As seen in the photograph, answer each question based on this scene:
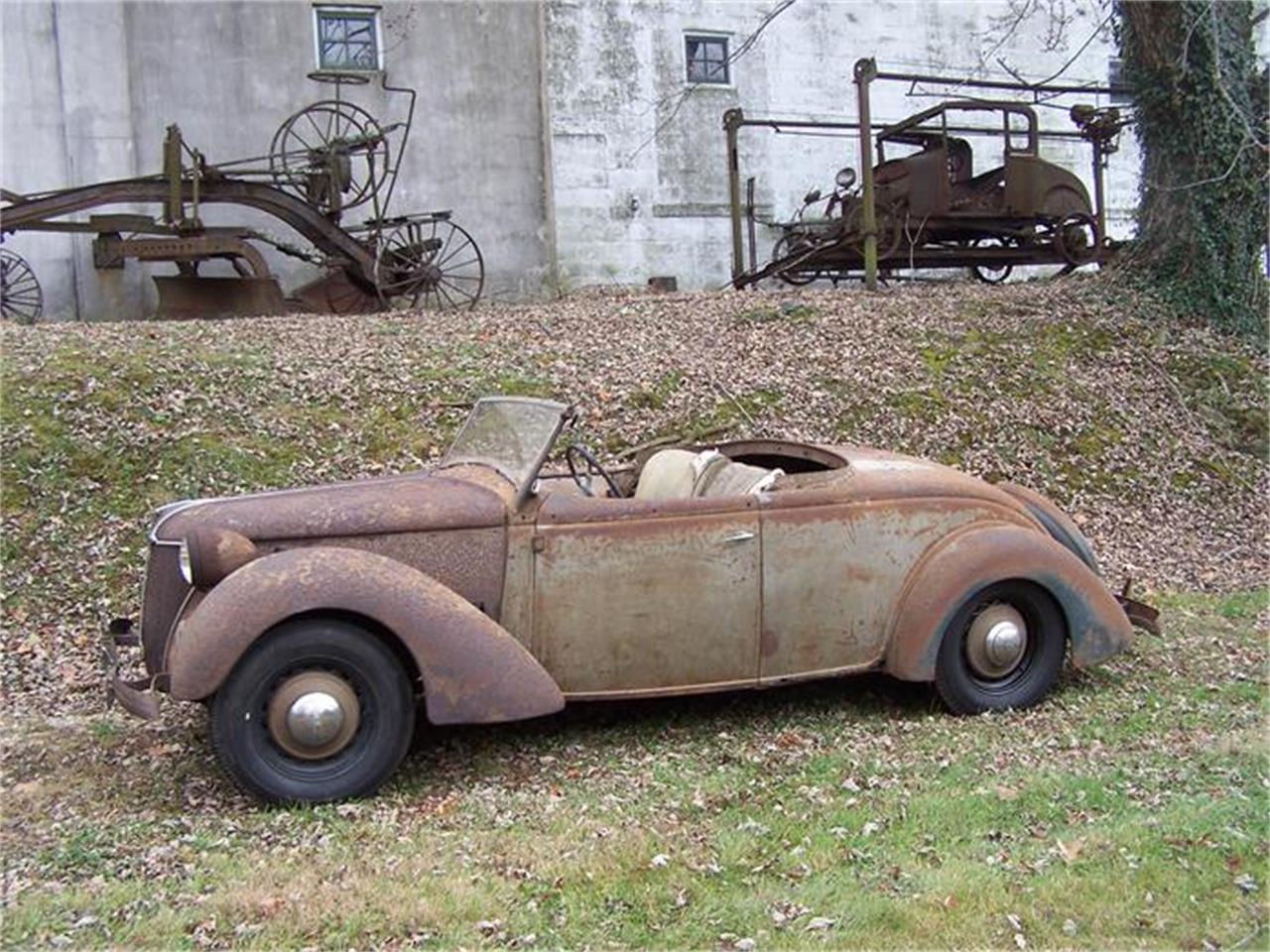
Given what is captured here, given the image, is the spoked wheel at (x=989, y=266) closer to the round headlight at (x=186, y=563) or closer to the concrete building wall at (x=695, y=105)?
the concrete building wall at (x=695, y=105)

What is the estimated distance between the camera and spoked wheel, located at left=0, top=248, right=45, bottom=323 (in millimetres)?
13453

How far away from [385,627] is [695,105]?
1384 centimetres

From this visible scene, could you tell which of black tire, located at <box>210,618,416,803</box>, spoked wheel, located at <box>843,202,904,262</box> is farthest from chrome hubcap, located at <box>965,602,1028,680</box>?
spoked wheel, located at <box>843,202,904,262</box>

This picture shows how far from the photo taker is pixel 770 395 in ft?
30.0

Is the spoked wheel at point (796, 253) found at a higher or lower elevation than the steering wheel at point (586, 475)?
higher

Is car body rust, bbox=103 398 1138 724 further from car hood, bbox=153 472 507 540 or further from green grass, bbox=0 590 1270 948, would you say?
green grass, bbox=0 590 1270 948

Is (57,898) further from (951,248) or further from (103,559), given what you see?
(951,248)

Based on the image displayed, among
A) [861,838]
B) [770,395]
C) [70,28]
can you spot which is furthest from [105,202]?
[861,838]

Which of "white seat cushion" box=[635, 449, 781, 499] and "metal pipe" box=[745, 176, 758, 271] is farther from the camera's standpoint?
"metal pipe" box=[745, 176, 758, 271]

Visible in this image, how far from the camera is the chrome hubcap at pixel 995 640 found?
199 inches

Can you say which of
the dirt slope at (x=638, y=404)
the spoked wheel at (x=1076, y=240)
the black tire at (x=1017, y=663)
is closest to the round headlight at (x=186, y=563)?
the dirt slope at (x=638, y=404)

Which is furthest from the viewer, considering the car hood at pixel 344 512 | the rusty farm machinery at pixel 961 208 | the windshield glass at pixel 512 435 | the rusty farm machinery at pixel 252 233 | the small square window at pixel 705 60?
the small square window at pixel 705 60

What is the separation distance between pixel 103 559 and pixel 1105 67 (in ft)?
59.5

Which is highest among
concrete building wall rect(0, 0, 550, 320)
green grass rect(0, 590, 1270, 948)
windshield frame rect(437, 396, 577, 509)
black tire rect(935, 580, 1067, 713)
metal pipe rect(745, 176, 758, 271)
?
concrete building wall rect(0, 0, 550, 320)
